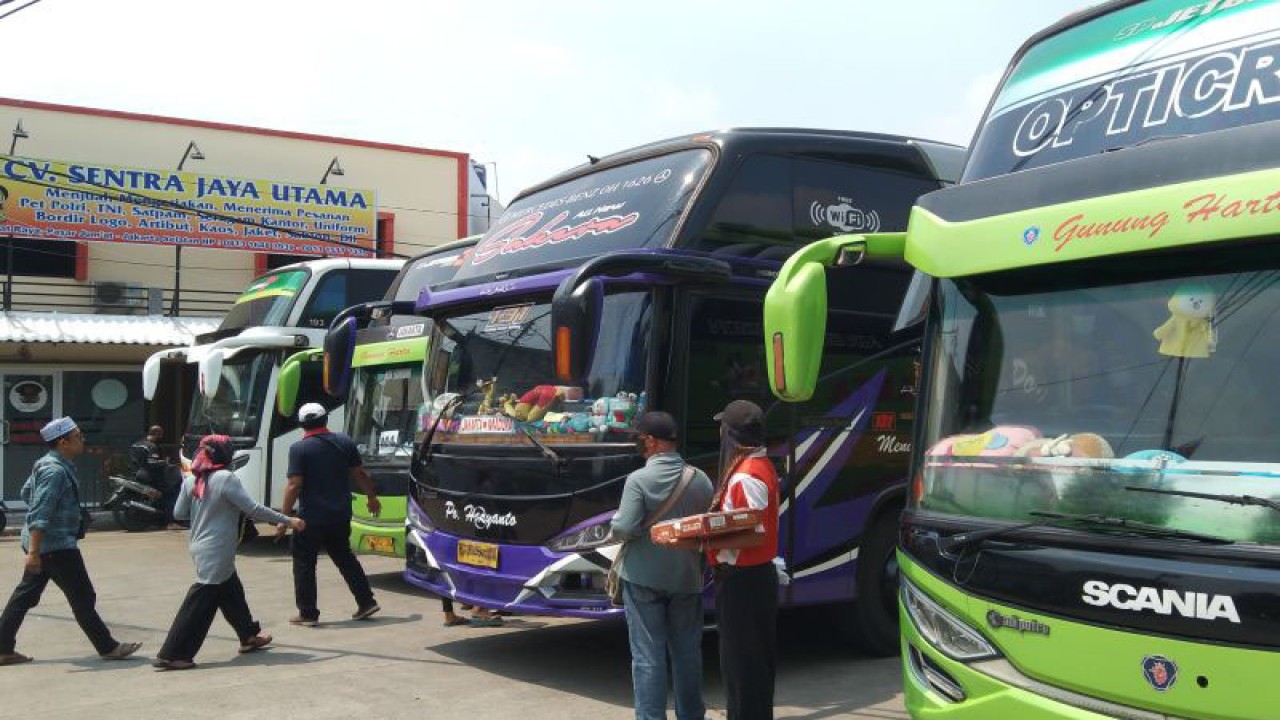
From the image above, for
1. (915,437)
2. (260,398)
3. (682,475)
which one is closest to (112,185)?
(260,398)

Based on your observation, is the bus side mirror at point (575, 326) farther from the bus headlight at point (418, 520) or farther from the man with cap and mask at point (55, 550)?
the man with cap and mask at point (55, 550)

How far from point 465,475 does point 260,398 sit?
8.02 m

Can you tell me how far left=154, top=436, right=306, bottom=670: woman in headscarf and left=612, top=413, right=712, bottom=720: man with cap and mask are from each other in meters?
3.49

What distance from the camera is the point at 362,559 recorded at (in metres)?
14.9

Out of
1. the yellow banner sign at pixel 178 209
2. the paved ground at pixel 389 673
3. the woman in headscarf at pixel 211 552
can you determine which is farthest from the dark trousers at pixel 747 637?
the yellow banner sign at pixel 178 209

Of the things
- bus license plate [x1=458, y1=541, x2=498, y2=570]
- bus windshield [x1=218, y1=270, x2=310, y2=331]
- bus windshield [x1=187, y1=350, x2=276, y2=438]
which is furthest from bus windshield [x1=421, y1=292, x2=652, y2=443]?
bus windshield [x1=218, y1=270, x2=310, y2=331]

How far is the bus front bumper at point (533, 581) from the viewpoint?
712cm

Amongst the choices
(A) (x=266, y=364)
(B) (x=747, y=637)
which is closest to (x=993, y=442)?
(B) (x=747, y=637)

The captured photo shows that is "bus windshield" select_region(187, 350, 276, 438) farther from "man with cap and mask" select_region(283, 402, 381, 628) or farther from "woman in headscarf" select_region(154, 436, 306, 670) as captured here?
"woman in headscarf" select_region(154, 436, 306, 670)

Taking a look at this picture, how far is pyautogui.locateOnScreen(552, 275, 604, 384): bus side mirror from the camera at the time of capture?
6270 mm

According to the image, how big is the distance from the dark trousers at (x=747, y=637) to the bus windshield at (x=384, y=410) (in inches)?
260

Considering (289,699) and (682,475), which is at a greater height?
(682,475)

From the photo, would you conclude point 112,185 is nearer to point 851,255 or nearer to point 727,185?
point 727,185

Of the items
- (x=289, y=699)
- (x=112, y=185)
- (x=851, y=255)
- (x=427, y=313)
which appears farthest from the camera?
(x=112, y=185)
